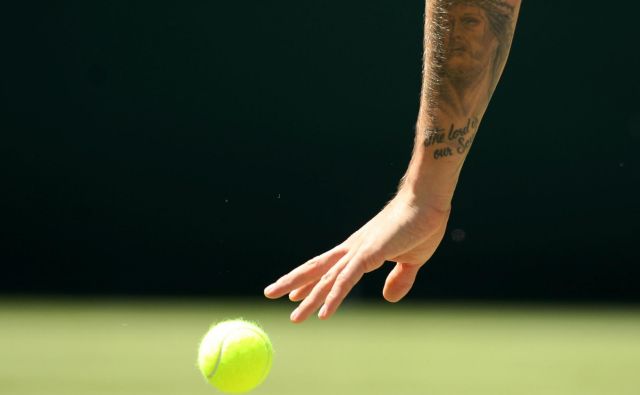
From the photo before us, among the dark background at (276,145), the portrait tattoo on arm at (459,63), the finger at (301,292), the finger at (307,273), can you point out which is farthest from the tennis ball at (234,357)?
the dark background at (276,145)

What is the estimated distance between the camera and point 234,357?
11.8ft

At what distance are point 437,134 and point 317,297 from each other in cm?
47

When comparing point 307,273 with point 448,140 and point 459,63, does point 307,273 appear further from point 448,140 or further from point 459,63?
point 459,63

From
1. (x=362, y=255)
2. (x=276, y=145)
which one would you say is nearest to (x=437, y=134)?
(x=362, y=255)

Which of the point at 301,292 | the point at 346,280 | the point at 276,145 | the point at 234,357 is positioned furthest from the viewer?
the point at 276,145

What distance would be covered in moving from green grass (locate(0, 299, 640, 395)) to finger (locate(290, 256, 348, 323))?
214cm

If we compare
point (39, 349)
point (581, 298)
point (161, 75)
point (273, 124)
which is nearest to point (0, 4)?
point (161, 75)

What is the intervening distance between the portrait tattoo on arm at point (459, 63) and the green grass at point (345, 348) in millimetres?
2111

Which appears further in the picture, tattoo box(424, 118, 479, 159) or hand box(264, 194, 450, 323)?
tattoo box(424, 118, 479, 159)

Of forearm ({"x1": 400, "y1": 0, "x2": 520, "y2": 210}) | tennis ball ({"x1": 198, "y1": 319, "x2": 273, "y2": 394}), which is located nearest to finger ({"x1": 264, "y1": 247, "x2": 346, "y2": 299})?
forearm ({"x1": 400, "y1": 0, "x2": 520, "y2": 210})

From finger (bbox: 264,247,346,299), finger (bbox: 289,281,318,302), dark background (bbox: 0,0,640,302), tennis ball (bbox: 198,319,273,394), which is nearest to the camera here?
finger (bbox: 264,247,346,299)

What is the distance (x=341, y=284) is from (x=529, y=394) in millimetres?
2317

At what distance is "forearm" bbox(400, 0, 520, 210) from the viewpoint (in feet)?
8.24

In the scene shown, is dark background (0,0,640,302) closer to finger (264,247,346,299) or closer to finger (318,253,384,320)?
finger (264,247,346,299)
